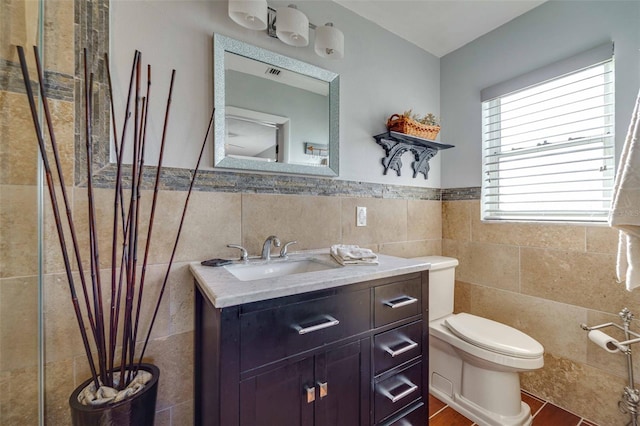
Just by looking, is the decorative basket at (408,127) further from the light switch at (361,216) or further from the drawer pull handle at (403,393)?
the drawer pull handle at (403,393)

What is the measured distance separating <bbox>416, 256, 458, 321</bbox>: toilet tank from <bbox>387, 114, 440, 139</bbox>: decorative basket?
0.90 m

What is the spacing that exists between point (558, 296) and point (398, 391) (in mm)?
1209

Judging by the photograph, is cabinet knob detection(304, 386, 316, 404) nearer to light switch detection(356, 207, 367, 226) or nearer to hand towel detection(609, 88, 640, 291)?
light switch detection(356, 207, 367, 226)

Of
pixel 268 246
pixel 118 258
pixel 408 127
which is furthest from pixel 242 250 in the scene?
pixel 408 127

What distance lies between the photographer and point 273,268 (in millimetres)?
1325

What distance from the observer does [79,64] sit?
1014mm

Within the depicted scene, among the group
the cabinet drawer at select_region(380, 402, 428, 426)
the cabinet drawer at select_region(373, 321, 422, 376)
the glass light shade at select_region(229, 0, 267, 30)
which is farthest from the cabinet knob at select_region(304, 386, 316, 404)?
the glass light shade at select_region(229, 0, 267, 30)

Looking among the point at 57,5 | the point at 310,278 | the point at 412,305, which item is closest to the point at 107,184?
the point at 57,5

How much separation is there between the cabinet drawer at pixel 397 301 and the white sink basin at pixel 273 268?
25 cm

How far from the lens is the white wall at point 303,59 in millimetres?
1137

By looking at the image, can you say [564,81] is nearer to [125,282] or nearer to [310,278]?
[310,278]

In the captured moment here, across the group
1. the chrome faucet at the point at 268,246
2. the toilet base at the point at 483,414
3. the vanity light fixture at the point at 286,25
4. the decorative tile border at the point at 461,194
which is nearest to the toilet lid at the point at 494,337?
the toilet base at the point at 483,414

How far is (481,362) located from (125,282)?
5.86ft

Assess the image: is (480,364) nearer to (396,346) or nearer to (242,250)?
(396,346)
